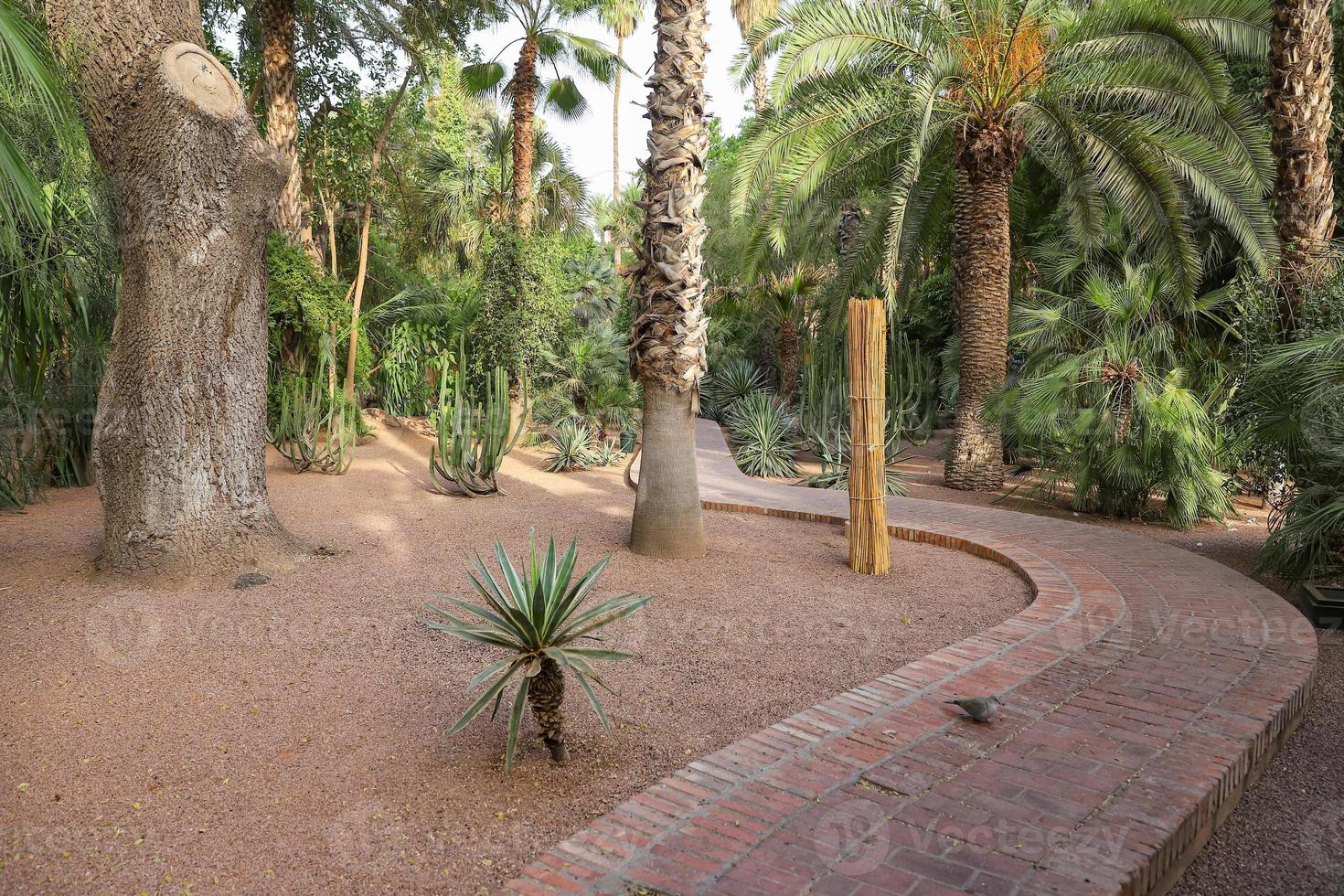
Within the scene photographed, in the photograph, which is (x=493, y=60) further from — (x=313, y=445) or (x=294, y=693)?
(x=294, y=693)

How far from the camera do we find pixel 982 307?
11570mm

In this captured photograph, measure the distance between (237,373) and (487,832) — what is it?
13.0 feet

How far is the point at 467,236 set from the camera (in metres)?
24.5

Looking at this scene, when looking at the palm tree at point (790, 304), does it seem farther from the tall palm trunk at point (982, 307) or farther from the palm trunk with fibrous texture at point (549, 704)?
the palm trunk with fibrous texture at point (549, 704)

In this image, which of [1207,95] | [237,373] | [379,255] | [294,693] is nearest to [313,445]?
[237,373]

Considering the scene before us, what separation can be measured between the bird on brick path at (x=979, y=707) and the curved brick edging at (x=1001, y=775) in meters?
0.04

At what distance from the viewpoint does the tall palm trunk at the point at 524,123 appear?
18.9m

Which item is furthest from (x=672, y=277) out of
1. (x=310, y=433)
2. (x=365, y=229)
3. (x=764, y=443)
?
(x=764, y=443)

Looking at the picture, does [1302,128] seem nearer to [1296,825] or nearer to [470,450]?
[1296,825]

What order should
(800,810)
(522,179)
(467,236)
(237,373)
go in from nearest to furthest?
(800,810), (237,373), (522,179), (467,236)

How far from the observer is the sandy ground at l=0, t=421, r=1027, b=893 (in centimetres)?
282

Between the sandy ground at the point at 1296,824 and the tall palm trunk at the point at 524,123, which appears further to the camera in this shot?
the tall palm trunk at the point at 524,123

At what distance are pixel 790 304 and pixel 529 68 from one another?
25.2ft

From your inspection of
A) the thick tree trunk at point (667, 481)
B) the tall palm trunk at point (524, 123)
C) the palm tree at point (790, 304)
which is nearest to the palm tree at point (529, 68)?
the tall palm trunk at point (524, 123)
